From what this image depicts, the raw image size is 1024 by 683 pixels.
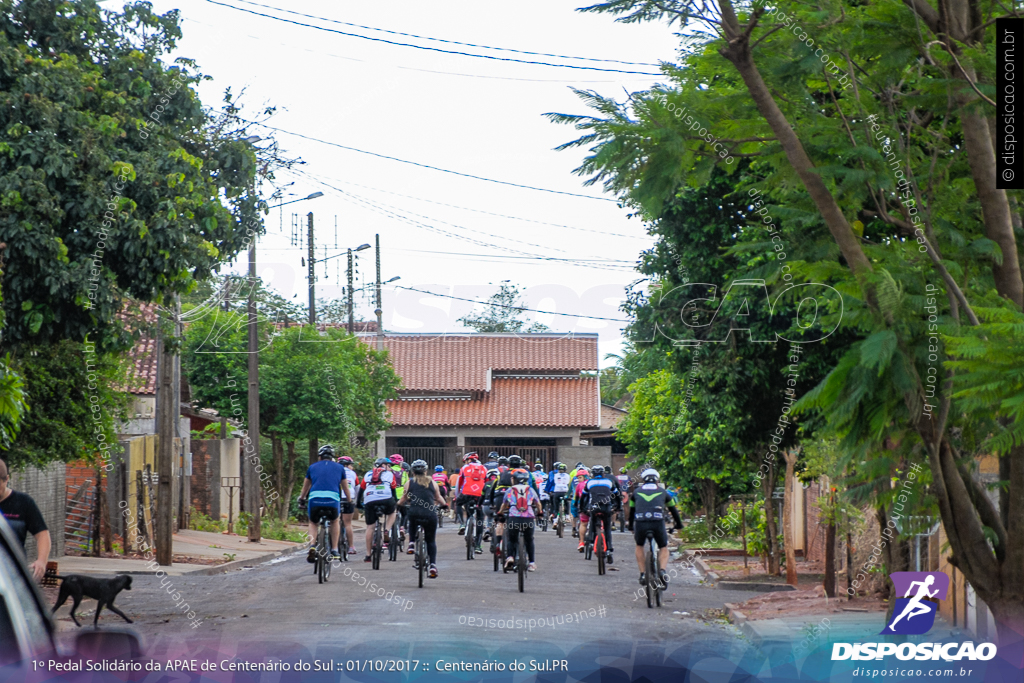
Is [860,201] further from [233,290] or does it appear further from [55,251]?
[233,290]

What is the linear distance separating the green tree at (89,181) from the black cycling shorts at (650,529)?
6.32 meters

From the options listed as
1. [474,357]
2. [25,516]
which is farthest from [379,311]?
[25,516]

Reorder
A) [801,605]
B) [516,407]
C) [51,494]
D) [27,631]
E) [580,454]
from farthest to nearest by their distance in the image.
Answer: [516,407]
[580,454]
[51,494]
[801,605]
[27,631]

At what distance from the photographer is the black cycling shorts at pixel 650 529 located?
551 inches

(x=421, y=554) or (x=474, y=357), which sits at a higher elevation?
(x=474, y=357)

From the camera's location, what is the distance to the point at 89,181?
12.5 m

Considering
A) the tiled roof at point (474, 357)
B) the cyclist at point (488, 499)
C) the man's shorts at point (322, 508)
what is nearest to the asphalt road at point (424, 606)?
the man's shorts at point (322, 508)

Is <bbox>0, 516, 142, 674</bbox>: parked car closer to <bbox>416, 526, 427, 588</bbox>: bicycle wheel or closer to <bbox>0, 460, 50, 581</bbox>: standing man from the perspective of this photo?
<bbox>0, 460, 50, 581</bbox>: standing man

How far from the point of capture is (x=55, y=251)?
12.0m

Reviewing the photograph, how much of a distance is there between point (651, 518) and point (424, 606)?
3.21 metres

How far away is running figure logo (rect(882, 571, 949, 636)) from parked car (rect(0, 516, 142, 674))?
4419mm

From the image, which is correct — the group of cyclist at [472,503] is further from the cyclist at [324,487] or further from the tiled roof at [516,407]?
the tiled roof at [516,407]

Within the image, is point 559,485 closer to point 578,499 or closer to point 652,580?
point 578,499

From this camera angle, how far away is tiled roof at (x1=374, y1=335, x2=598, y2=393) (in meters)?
45.0
